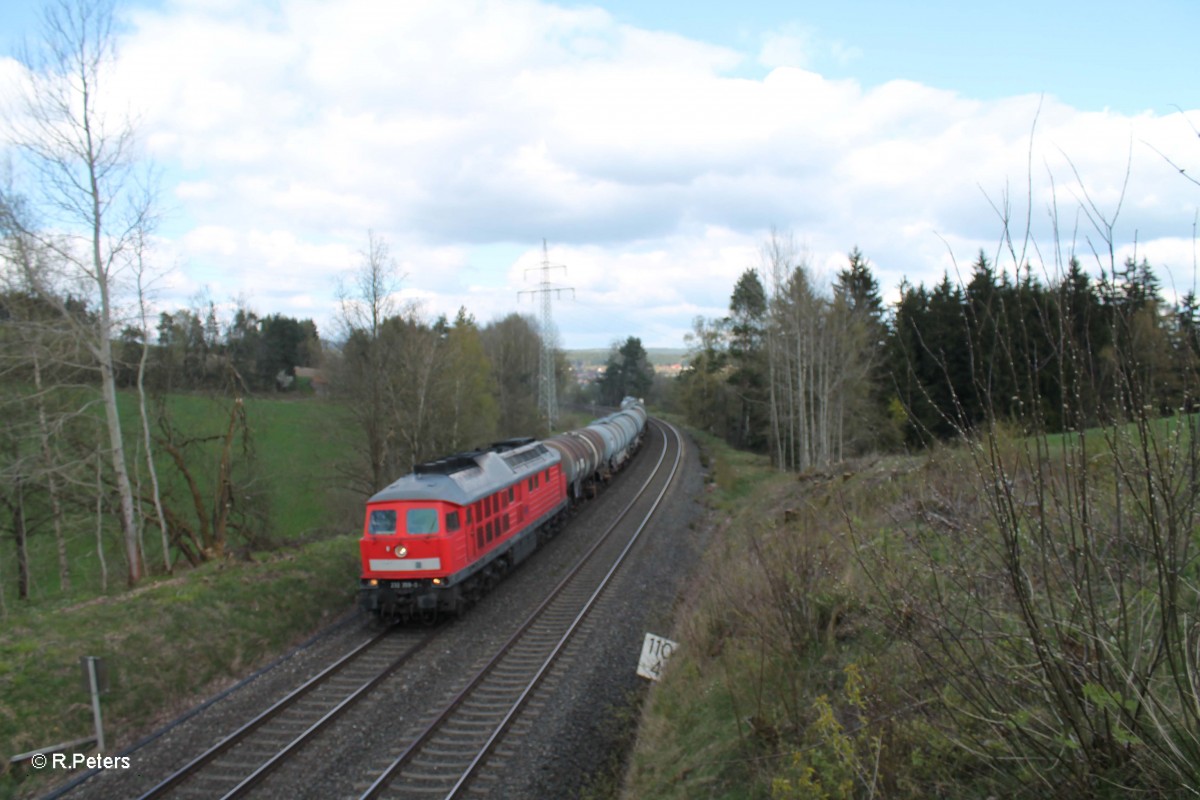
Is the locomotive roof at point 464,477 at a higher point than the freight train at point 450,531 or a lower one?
higher

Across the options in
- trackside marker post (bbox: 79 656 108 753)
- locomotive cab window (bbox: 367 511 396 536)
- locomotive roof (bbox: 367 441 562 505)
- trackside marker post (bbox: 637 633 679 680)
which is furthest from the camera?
locomotive roof (bbox: 367 441 562 505)

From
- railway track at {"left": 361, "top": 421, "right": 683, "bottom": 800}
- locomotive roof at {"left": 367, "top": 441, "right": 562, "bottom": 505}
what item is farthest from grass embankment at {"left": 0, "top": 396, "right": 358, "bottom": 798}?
railway track at {"left": 361, "top": 421, "right": 683, "bottom": 800}

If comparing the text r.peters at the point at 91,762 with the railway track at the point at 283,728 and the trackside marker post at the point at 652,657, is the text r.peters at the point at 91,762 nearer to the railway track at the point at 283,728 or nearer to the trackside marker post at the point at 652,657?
the railway track at the point at 283,728

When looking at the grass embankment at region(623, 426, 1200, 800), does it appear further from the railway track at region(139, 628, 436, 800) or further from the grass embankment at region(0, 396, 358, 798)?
the grass embankment at region(0, 396, 358, 798)

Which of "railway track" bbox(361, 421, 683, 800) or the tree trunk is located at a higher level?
the tree trunk

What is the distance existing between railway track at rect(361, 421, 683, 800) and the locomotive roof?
Result: 8.90 feet

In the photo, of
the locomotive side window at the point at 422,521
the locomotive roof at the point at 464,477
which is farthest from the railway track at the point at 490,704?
the locomotive roof at the point at 464,477

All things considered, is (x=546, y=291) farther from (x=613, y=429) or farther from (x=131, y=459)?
(x=131, y=459)

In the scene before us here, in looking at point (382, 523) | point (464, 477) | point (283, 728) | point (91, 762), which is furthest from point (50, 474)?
point (283, 728)

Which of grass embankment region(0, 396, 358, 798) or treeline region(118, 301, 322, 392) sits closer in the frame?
grass embankment region(0, 396, 358, 798)

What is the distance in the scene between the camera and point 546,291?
48.3 metres

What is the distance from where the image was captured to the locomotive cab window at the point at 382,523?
1391 centimetres

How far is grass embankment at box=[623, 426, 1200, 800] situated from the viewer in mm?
3213

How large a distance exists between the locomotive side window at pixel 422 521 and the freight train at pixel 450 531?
2 centimetres
